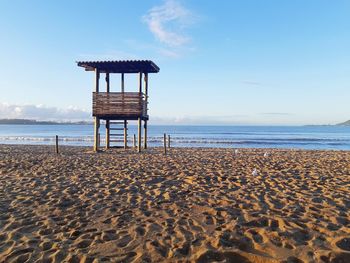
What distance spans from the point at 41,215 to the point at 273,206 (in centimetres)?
471

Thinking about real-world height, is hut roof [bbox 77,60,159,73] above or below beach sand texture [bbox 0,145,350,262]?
above

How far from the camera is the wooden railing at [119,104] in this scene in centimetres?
1956

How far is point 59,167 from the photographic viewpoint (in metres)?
13.0

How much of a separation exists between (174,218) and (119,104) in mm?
14112

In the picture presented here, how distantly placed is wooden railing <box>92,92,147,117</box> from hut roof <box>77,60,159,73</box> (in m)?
1.66

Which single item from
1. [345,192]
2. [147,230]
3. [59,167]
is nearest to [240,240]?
[147,230]

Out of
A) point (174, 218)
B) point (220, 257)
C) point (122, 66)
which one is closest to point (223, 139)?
point (122, 66)

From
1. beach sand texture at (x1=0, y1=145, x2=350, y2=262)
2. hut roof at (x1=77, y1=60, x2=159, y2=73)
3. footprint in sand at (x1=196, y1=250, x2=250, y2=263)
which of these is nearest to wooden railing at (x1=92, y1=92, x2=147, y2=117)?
hut roof at (x1=77, y1=60, x2=159, y2=73)

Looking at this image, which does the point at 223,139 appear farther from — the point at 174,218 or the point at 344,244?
the point at 344,244

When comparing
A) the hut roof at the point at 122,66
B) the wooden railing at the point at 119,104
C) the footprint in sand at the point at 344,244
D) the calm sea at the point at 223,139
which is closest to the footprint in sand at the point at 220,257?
the footprint in sand at the point at 344,244

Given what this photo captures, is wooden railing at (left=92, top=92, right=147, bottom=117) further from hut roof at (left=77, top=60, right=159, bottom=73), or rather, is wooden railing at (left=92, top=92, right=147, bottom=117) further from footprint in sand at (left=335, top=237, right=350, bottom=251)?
footprint in sand at (left=335, top=237, right=350, bottom=251)

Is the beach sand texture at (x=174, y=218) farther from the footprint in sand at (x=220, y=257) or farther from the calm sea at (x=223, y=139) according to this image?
the calm sea at (x=223, y=139)

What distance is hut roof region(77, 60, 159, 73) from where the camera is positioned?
63.3ft

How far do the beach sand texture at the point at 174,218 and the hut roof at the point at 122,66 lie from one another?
32.5 feet
